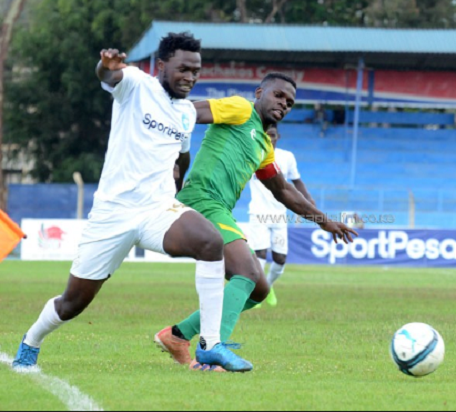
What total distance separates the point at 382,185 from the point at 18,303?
24.2 metres

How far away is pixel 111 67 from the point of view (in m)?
6.71

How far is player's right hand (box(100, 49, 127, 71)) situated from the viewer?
6.62 meters

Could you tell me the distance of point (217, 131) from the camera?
8.17m

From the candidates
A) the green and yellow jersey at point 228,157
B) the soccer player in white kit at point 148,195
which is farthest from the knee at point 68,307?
the green and yellow jersey at point 228,157

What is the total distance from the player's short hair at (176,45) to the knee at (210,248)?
1270 millimetres

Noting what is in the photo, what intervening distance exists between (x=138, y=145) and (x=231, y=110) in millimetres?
1147

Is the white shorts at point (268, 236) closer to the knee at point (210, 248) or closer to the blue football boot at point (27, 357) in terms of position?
the blue football boot at point (27, 357)

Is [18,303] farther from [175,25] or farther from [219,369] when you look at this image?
[175,25]

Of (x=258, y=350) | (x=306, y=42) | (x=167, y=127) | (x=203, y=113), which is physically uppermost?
(x=306, y=42)

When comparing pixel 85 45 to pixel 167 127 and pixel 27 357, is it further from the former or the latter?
pixel 167 127

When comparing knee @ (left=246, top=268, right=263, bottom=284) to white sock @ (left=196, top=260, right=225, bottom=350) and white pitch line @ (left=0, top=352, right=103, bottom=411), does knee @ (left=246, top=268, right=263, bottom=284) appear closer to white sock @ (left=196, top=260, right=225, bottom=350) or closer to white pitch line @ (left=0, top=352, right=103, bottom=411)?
white sock @ (left=196, top=260, right=225, bottom=350)

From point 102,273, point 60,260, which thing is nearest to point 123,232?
point 102,273

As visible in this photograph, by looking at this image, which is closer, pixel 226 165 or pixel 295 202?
pixel 226 165

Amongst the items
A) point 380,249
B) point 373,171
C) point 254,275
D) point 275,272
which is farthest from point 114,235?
point 373,171
